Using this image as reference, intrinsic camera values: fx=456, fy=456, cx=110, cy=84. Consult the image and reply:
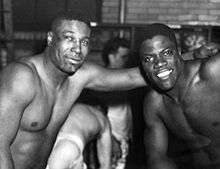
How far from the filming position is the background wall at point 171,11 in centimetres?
643

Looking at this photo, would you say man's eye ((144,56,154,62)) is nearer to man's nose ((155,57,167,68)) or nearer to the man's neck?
man's nose ((155,57,167,68))

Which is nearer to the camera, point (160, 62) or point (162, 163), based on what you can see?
point (160, 62)

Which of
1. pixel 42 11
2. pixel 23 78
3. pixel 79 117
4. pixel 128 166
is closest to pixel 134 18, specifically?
pixel 42 11

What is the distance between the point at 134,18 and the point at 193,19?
0.83 metres

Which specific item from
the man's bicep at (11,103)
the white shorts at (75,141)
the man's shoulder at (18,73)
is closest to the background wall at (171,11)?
the white shorts at (75,141)

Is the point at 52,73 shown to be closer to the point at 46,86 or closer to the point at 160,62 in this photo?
the point at 46,86

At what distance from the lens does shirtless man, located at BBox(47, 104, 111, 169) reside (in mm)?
3906

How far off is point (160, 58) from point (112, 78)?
487 millimetres

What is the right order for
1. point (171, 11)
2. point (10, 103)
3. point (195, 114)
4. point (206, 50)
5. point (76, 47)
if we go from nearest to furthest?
1. point (10, 103)
2. point (76, 47)
3. point (195, 114)
4. point (206, 50)
5. point (171, 11)

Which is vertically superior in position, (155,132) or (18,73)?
(18,73)

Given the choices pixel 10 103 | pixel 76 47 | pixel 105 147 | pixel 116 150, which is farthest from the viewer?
pixel 116 150

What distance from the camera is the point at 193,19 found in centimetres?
645

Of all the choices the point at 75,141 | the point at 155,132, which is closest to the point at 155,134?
the point at 155,132

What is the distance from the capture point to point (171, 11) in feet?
21.2
